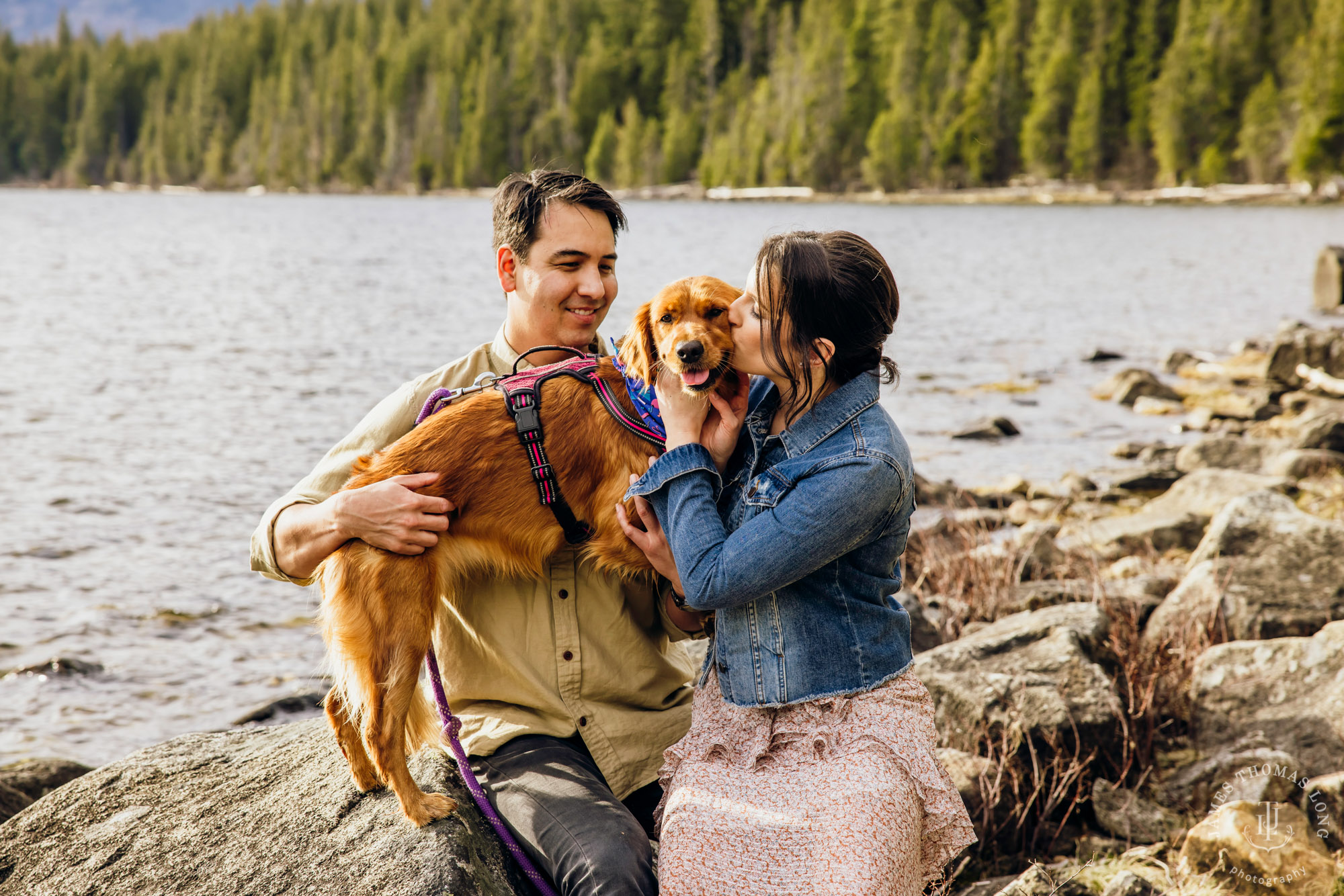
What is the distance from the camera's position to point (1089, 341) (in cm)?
2130

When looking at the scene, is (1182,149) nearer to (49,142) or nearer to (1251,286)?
(1251,286)

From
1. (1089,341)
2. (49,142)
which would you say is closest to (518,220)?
(1089,341)

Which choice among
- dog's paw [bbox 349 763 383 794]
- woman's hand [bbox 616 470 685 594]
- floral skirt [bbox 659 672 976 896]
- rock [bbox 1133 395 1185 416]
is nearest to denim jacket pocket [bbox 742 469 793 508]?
woman's hand [bbox 616 470 685 594]

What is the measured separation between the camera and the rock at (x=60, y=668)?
6.97m

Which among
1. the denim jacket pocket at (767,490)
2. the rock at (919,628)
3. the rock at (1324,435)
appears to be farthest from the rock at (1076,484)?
the denim jacket pocket at (767,490)

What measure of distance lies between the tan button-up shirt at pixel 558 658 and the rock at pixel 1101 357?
17959 mm

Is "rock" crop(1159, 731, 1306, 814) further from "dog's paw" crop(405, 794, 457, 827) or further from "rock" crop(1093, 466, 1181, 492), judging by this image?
"rock" crop(1093, 466, 1181, 492)

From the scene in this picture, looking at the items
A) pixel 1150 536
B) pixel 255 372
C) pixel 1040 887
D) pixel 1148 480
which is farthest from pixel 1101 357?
pixel 1040 887

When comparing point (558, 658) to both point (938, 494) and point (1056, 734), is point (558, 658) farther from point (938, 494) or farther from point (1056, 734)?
point (938, 494)

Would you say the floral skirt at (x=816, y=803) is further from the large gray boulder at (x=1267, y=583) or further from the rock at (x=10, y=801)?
the large gray boulder at (x=1267, y=583)

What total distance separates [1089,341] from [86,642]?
63.4 ft

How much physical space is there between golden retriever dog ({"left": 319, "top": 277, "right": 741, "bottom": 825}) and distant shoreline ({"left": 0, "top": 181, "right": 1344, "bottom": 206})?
228 ft

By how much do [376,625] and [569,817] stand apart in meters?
0.74

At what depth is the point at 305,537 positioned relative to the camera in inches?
113
